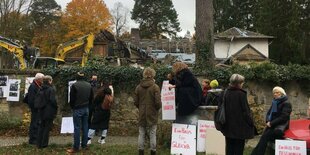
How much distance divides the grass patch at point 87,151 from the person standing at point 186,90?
44.6 inches

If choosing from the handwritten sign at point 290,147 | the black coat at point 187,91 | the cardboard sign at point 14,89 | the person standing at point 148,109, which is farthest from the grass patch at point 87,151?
the cardboard sign at point 14,89

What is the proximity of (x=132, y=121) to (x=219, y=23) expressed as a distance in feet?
142

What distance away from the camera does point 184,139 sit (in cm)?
889

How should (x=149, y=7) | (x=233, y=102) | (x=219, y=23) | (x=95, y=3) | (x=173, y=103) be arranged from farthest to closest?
1. (x=149, y=7)
2. (x=95, y=3)
3. (x=219, y=23)
4. (x=173, y=103)
5. (x=233, y=102)

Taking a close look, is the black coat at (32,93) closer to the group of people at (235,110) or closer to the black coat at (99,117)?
the black coat at (99,117)

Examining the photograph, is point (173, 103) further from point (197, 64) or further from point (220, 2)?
point (220, 2)

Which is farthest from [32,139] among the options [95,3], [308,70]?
[95,3]

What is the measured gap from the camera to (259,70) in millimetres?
13766

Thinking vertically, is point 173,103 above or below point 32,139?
above

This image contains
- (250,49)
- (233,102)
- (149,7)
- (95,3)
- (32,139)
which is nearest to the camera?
(233,102)

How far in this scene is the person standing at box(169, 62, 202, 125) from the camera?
29.4ft

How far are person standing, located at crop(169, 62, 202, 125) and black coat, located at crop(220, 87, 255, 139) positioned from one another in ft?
→ 5.33

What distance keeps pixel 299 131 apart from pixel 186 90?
Result: 241cm

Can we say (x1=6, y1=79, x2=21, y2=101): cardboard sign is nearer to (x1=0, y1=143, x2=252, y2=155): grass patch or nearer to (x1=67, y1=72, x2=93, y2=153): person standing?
(x1=0, y1=143, x2=252, y2=155): grass patch
